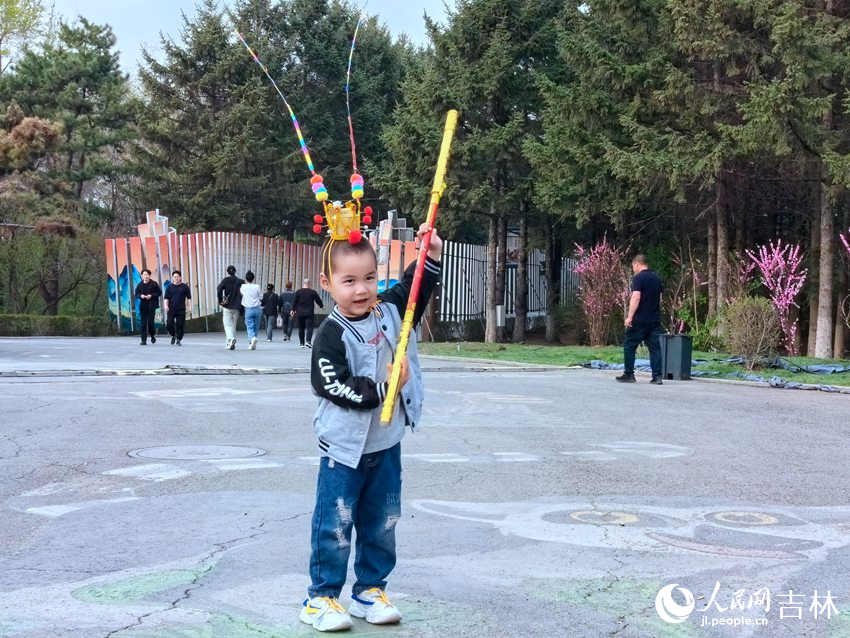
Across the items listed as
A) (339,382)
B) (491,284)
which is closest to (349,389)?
(339,382)

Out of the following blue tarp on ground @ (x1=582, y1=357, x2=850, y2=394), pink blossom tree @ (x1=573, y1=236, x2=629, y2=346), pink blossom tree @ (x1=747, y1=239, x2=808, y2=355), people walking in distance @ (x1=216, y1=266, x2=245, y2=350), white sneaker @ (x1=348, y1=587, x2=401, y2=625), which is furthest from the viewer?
pink blossom tree @ (x1=573, y1=236, x2=629, y2=346)

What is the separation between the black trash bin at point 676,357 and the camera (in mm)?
18097

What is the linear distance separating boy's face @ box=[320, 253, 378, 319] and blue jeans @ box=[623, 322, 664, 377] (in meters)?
12.7

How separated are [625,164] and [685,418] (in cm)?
1425

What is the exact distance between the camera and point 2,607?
4703 mm

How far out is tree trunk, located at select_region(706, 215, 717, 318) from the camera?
89.2ft

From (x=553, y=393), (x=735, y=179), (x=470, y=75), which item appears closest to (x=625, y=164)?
(x=735, y=179)

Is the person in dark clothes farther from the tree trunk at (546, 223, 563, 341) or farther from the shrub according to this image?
the tree trunk at (546, 223, 563, 341)

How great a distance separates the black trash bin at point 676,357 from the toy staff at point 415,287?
1376cm

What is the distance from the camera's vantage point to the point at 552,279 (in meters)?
37.6

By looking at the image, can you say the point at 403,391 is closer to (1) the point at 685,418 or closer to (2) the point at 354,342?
(2) the point at 354,342

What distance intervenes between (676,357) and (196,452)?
11.0 m

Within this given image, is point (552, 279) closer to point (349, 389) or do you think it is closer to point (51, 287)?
point (51, 287)

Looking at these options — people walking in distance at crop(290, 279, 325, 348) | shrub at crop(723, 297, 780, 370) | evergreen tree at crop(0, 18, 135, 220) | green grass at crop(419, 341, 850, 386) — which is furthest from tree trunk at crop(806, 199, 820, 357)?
evergreen tree at crop(0, 18, 135, 220)
